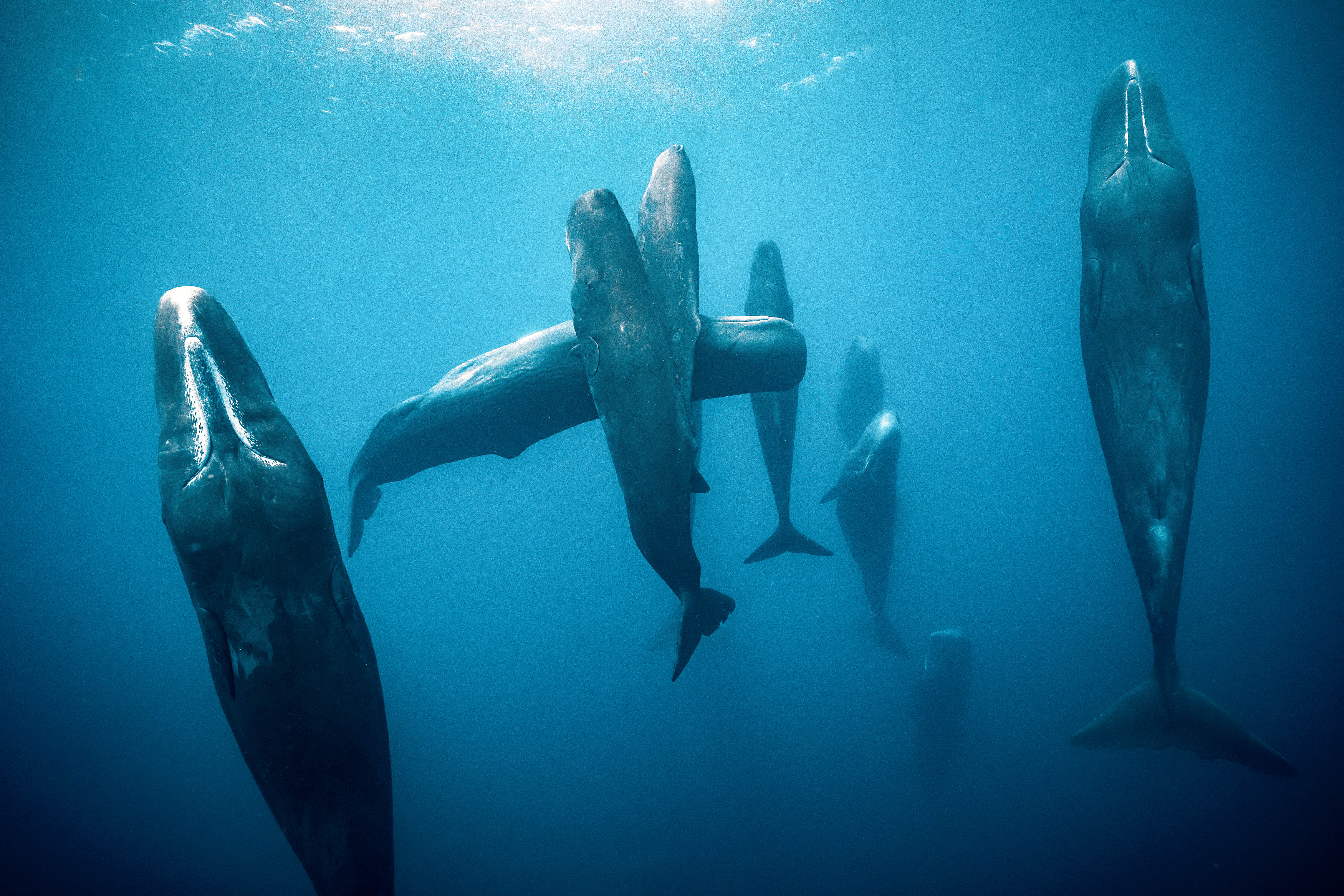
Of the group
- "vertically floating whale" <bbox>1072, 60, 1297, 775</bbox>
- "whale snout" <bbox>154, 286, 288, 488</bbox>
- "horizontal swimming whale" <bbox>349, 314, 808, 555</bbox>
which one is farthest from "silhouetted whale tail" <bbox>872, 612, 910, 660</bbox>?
"whale snout" <bbox>154, 286, 288, 488</bbox>

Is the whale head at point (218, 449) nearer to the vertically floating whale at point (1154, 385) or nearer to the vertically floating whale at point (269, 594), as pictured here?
the vertically floating whale at point (269, 594)

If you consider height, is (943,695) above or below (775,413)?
below

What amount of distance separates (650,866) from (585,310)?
11.7m

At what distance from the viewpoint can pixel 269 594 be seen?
9.46 feet

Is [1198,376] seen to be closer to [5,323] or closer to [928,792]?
[928,792]

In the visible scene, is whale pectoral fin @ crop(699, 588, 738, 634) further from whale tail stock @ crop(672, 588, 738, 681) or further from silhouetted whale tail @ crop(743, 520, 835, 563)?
silhouetted whale tail @ crop(743, 520, 835, 563)

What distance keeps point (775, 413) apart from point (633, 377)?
4.05m

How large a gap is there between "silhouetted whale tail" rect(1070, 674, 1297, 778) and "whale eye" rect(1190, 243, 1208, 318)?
3177 millimetres

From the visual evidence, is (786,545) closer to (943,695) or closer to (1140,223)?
(1140,223)

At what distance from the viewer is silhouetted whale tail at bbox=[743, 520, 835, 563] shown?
7707 mm

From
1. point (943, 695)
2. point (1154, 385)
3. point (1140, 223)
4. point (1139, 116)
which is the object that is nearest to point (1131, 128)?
point (1139, 116)

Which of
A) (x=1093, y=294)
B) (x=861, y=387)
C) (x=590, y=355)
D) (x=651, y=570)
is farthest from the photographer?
(x=651, y=570)

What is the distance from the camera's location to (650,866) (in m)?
11.3

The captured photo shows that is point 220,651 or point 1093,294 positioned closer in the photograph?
point 220,651
